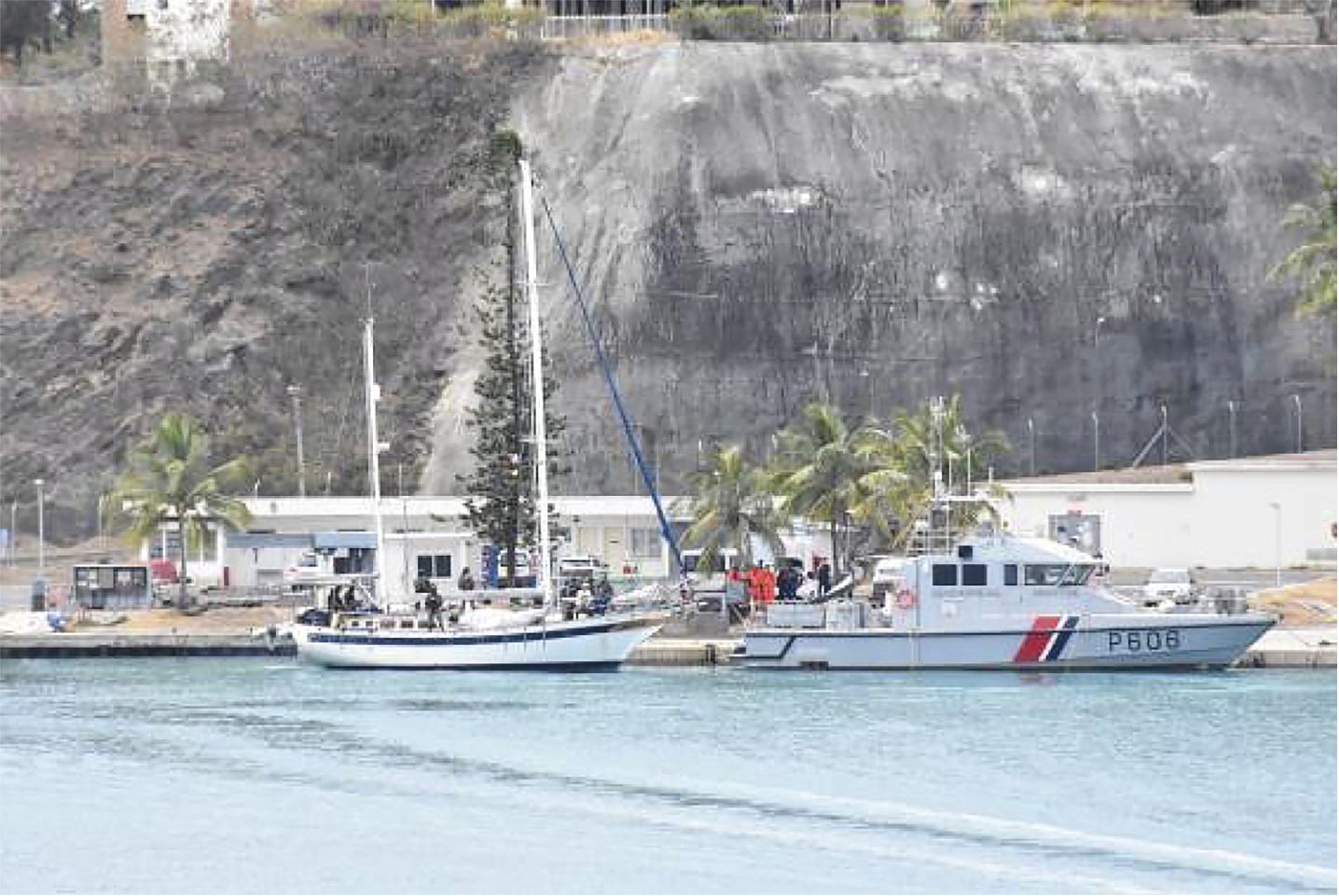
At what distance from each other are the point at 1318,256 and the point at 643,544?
22.1 meters

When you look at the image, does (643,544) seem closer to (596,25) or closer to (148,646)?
(148,646)

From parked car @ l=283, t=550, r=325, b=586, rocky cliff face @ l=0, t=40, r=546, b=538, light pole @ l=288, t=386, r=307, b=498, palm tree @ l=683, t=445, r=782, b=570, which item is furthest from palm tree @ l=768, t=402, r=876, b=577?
rocky cliff face @ l=0, t=40, r=546, b=538

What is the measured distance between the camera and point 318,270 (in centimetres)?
13650

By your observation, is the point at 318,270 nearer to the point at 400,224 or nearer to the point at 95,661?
the point at 400,224

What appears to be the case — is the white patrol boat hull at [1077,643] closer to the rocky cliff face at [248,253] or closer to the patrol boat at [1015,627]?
the patrol boat at [1015,627]

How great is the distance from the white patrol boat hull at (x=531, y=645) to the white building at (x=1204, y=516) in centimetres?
2281

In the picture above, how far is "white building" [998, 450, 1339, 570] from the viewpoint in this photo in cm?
10850

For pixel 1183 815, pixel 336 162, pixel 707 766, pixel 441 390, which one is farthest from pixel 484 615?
pixel 336 162

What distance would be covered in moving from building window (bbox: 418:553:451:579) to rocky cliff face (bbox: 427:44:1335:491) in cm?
1525

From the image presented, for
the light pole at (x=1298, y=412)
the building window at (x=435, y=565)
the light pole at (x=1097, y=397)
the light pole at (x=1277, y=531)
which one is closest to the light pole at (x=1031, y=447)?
the light pole at (x=1097, y=397)

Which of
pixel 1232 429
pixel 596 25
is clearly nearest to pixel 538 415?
pixel 1232 429

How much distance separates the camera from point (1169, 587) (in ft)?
312

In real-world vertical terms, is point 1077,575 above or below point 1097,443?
below

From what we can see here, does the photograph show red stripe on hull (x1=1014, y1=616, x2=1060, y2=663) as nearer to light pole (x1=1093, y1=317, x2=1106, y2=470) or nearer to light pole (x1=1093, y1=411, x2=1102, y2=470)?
light pole (x1=1093, y1=317, x2=1106, y2=470)
